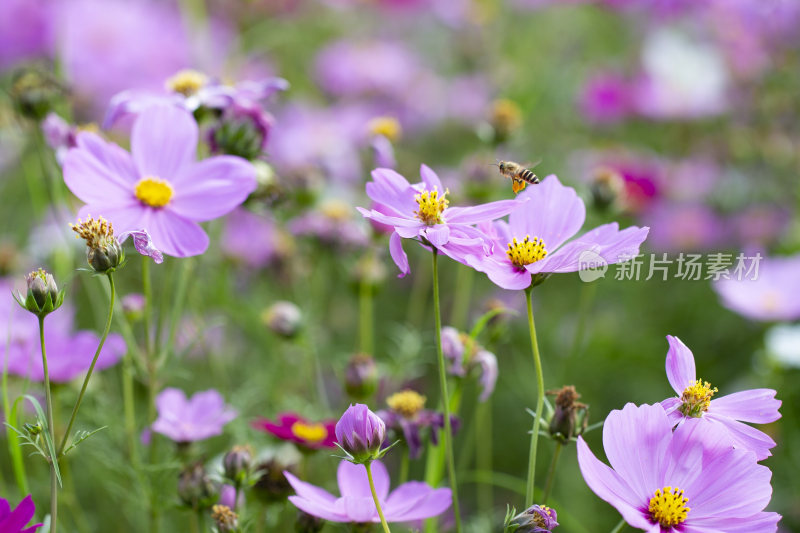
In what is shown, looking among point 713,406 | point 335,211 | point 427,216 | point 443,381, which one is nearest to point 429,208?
point 427,216

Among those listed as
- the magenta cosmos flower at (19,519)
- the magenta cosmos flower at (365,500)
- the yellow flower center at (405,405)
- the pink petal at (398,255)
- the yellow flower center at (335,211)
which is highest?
the yellow flower center at (335,211)

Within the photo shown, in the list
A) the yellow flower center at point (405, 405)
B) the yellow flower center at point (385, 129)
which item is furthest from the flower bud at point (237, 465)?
the yellow flower center at point (385, 129)

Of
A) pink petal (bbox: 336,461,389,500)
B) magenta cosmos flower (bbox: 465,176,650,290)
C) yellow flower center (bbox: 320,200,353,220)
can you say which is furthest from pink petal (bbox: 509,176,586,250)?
yellow flower center (bbox: 320,200,353,220)

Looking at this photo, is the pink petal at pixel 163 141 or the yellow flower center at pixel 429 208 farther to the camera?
the pink petal at pixel 163 141

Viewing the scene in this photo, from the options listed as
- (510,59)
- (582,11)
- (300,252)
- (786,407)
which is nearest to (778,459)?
(786,407)

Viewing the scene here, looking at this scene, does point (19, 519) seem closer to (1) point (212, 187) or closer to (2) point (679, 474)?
(1) point (212, 187)

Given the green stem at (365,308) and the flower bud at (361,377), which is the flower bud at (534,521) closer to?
the flower bud at (361,377)
